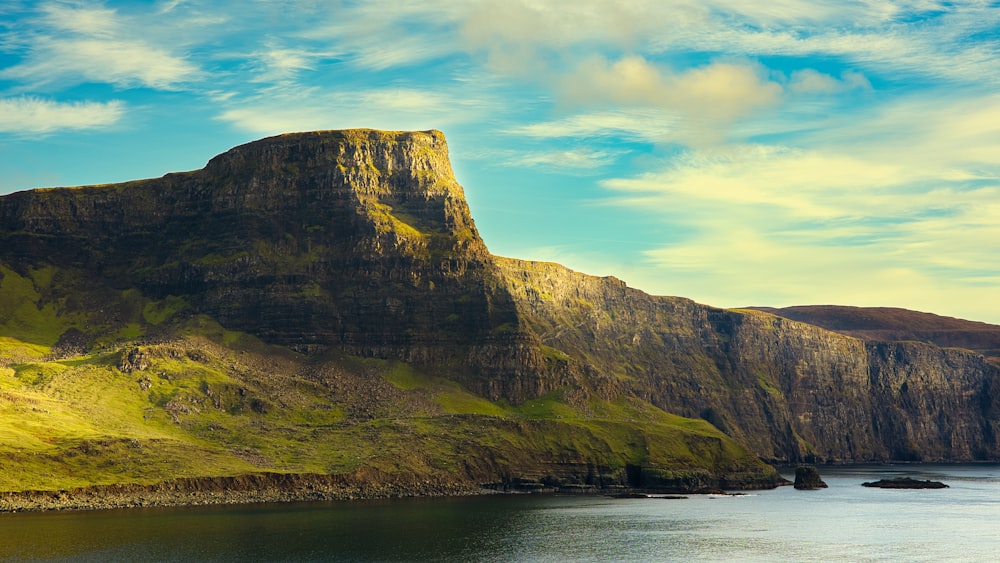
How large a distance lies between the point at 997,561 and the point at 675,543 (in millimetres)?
53714

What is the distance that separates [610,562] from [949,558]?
57.4 m

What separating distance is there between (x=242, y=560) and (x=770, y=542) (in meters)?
95.9

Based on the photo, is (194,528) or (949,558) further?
(194,528)

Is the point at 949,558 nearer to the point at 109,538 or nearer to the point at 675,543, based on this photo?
the point at 675,543

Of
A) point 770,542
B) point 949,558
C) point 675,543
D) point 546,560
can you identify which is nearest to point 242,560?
point 546,560

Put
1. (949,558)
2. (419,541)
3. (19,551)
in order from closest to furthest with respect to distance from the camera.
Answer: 1. (19,551)
2. (949,558)
3. (419,541)

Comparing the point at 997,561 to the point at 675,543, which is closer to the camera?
the point at 997,561

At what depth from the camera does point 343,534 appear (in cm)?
19550

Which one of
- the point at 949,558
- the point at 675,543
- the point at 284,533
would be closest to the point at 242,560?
the point at 284,533

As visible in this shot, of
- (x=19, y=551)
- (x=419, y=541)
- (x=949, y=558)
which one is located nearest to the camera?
(x=19, y=551)

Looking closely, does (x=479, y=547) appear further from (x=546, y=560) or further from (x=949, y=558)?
(x=949, y=558)

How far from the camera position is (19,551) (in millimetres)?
163750

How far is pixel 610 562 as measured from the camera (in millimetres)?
168375

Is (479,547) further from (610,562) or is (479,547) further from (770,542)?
(770,542)
